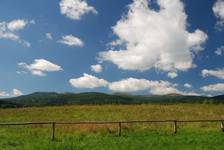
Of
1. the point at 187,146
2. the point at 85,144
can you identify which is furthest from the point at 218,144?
the point at 85,144

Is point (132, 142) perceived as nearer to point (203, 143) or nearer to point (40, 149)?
point (203, 143)

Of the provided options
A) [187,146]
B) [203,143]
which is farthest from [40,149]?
[203,143]

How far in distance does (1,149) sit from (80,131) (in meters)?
9.34

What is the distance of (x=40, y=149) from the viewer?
64.4ft

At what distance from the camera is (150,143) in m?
21.8

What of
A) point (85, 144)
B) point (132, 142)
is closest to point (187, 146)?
point (132, 142)

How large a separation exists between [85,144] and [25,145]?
3.55m

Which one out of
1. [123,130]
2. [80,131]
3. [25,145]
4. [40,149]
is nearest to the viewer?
[40,149]

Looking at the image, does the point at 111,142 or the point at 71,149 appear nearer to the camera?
the point at 71,149

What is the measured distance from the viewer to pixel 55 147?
66.3 ft

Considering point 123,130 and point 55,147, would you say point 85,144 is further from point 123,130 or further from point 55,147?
point 123,130

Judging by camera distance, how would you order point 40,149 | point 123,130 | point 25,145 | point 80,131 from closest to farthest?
point 40,149
point 25,145
point 80,131
point 123,130

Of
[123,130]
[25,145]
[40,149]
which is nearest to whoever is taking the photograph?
[40,149]

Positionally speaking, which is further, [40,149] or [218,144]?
[218,144]
